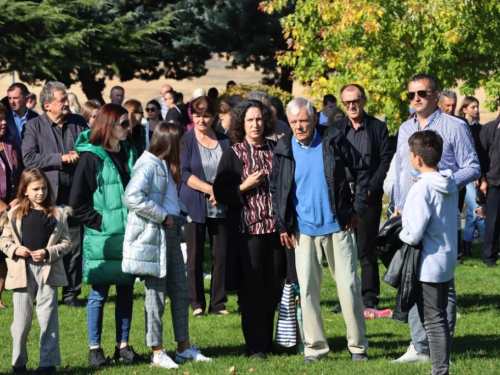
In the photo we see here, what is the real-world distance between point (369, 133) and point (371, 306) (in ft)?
6.10

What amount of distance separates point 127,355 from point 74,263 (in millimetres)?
3213

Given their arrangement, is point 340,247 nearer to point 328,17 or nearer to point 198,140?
point 198,140

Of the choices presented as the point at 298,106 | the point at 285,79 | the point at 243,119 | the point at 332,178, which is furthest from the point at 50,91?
the point at 285,79

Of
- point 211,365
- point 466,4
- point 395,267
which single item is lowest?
point 211,365

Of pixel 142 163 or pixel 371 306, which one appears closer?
pixel 142 163

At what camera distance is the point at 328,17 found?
17.0 meters

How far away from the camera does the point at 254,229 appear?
8078 millimetres

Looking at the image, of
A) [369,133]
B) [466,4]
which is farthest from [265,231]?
[466,4]

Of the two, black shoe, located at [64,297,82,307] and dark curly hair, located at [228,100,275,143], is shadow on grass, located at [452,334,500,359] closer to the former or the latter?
dark curly hair, located at [228,100,275,143]

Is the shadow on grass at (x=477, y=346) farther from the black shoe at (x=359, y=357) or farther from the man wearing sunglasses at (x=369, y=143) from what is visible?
the man wearing sunglasses at (x=369, y=143)

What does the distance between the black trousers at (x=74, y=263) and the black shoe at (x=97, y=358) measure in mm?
2967

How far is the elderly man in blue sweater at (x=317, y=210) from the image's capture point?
7684 mm

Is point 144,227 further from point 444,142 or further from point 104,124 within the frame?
point 444,142

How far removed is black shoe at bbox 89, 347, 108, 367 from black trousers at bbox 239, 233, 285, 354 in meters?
1.25
